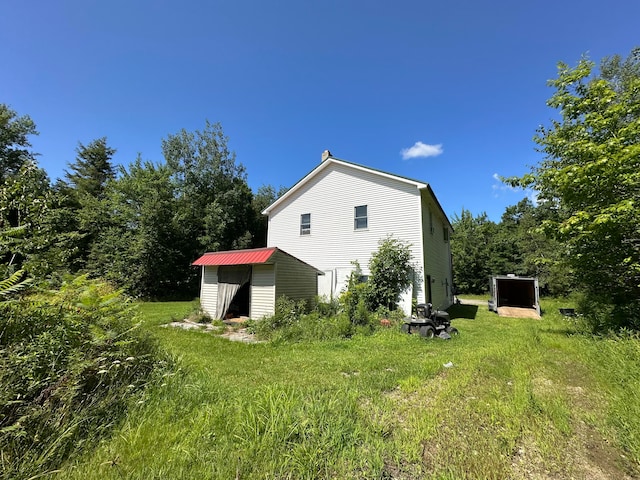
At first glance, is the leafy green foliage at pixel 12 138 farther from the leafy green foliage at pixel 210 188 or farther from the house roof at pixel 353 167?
the house roof at pixel 353 167

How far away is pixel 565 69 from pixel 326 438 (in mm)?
12206

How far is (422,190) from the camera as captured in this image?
461 inches

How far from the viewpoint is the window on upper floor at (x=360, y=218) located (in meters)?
12.8

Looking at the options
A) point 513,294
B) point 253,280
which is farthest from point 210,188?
point 513,294

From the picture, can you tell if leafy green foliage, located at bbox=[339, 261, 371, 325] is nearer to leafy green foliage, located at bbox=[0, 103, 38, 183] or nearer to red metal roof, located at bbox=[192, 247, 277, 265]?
red metal roof, located at bbox=[192, 247, 277, 265]

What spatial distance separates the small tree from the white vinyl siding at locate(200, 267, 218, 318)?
22.9 feet

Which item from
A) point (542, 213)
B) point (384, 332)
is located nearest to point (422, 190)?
point (384, 332)

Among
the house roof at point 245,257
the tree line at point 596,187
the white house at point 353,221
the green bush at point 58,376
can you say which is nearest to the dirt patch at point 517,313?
the tree line at point 596,187

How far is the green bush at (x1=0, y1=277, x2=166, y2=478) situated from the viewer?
2236 millimetres

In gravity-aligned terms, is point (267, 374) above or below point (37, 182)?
below

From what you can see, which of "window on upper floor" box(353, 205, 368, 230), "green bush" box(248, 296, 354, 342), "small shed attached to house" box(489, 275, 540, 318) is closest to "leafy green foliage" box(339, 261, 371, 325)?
"green bush" box(248, 296, 354, 342)

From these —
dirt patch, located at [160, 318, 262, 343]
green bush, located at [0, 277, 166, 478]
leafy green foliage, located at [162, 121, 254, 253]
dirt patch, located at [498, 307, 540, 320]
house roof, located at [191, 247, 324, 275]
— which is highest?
leafy green foliage, located at [162, 121, 254, 253]

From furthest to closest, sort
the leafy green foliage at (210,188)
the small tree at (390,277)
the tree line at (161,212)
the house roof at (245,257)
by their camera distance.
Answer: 1. the leafy green foliage at (210,188)
2. the tree line at (161,212)
3. the small tree at (390,277)
4. the house roof at (245,257)

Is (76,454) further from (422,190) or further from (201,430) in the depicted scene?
(422,190)
